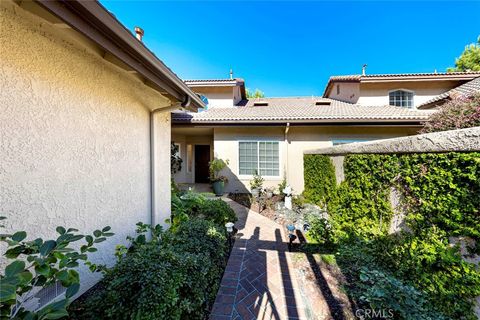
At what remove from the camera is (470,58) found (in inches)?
715

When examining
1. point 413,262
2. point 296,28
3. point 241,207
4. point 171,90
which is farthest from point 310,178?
point 296,28

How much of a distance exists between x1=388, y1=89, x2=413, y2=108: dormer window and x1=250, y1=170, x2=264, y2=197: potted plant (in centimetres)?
872

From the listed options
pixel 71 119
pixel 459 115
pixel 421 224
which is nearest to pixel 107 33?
pixel 71 119

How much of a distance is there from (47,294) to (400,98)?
1467 centimetres

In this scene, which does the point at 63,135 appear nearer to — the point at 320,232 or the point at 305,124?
the point at 320,232

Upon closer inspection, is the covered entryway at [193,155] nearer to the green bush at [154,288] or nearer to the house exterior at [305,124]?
the house exterior at [305,124]

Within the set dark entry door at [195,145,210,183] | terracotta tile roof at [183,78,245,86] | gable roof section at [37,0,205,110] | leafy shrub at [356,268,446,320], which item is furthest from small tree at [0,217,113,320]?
dark entry door at [195,145,210,183]

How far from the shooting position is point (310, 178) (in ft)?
25.2

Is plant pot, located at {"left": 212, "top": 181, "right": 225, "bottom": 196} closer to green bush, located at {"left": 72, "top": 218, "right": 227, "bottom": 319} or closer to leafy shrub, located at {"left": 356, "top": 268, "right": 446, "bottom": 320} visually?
green bush, located at {"left": 72, "top": 218, "right": 227, "bottom": 319}

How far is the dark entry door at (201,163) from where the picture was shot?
12.3m

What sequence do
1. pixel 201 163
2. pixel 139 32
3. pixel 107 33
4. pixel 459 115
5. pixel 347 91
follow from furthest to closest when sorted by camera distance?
1. pixel 201 163
2. pixel 347 91
3. pixel 459 115
4. pixel 139 32
5. pixel 107 33

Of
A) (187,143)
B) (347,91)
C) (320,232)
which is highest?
(347,91)

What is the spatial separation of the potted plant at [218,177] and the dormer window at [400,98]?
9.99 metres

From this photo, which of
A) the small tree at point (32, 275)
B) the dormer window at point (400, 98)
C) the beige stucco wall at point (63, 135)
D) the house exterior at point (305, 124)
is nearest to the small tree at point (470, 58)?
the house exterior at point (305, 124)
